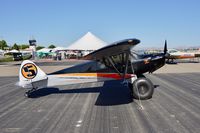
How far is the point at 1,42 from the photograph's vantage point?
156m

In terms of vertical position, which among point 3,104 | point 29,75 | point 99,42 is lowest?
point 3,104

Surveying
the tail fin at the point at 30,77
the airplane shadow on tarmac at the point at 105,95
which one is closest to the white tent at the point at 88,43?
the airplane shadow on tarmac at the point at 105,95

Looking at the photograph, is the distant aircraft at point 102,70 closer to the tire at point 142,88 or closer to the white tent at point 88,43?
the tire at point 142,88

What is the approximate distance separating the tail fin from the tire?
4.37 metres

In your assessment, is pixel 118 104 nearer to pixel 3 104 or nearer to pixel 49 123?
pixel 49 123

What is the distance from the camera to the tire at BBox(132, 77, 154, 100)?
9.59m

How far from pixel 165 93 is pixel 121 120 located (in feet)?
15.9

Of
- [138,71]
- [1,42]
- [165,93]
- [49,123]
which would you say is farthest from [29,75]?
[1,42]

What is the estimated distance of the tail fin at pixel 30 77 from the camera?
10727 millimetres

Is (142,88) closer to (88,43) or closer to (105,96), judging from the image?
(105,96)

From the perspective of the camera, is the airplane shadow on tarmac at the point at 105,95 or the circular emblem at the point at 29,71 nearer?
the airplane shadow on tarmac at the point at 105,95

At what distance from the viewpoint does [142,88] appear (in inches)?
382

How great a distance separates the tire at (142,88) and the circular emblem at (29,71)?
4.80 meters

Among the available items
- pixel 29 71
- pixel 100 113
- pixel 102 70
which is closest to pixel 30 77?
pixel 29 71
